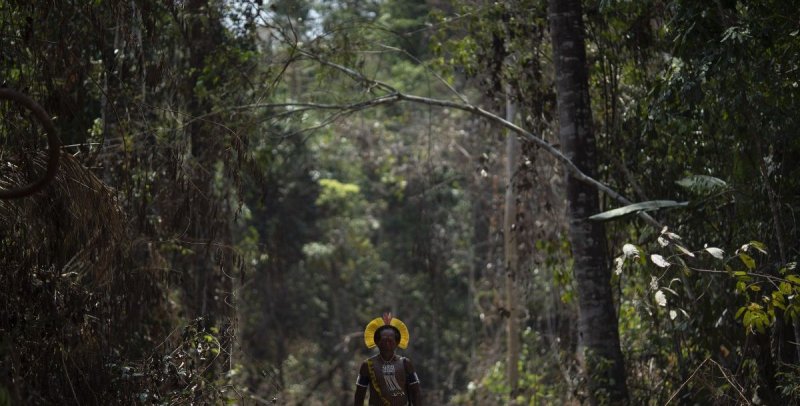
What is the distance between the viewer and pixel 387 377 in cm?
921

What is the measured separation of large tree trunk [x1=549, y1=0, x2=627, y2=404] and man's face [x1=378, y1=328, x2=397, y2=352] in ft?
9.29

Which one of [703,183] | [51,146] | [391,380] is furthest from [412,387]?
[51,146]

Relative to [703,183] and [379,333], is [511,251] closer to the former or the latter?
[703,183]

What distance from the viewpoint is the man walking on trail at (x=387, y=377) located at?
917 cm

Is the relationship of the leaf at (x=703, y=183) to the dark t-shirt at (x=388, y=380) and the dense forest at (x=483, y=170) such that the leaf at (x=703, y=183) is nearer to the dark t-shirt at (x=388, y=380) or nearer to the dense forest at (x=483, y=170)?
the dense forest at (x=483, y=170)

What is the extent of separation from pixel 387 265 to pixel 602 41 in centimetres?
2236

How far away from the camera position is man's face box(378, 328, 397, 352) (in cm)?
919

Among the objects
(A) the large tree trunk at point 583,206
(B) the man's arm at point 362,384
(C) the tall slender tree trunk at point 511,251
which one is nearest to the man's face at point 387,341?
(B) the man's arm at point 362,384

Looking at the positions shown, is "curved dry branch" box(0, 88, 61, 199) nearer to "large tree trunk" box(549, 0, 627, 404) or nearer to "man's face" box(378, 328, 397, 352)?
"man's face" box(378, 328, 397, 352)

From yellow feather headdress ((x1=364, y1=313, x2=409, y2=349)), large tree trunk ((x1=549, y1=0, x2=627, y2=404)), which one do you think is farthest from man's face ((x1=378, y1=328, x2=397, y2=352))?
large tree trunk ((x1=549, y1=0, x2=627, y2=404))

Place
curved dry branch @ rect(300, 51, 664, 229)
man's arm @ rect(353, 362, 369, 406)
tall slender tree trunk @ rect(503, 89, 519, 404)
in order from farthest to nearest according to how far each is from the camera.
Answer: tall slender tree trunk @ rect(503, 89, 519, 404) → curved dry branch @ rect(300, 51, 664, 229) → man's arm @ rect(353, 362, 369, 406)

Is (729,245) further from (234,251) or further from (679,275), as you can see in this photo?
(234,251)

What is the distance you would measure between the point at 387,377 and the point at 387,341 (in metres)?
0.31

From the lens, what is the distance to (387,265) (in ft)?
114
